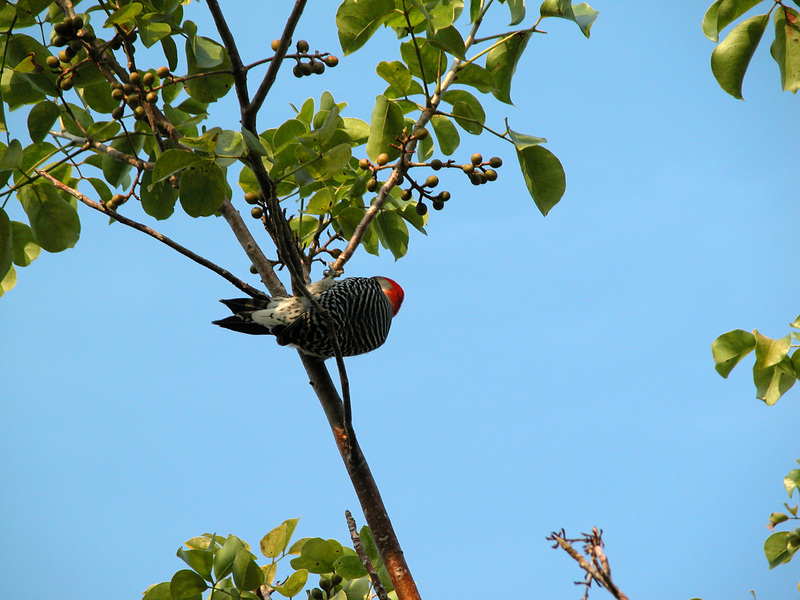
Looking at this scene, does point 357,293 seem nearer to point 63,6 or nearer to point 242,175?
point 242,175

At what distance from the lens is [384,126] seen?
3.14 meters

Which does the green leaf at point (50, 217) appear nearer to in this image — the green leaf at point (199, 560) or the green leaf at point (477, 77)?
the green leaf at point (199, 560)

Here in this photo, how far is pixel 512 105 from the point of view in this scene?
10.6ft

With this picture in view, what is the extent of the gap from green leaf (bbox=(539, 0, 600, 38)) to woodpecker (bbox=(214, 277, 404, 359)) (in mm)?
1954

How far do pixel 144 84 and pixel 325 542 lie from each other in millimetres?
2298

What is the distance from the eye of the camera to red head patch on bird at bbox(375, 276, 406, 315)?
648cm

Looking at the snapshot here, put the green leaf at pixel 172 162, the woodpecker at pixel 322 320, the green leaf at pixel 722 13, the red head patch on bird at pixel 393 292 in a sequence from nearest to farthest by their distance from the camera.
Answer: the green leaf at pixel 172 162 < the green leaf at pixel 722 13 < the woodpecker at pixel 322 320 < the red head patch on bird at pixel 393 292

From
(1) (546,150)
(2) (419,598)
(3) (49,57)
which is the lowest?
(2) (419,598)

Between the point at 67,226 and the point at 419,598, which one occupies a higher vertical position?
the point at 67,226

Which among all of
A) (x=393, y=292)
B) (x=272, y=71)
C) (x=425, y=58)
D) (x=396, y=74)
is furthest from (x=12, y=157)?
(x=393, y=292)

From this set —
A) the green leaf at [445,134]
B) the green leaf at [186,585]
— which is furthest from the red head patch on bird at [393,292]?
the green leaf at [186,585]

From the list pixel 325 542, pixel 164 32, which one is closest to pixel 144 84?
pixel 164 32

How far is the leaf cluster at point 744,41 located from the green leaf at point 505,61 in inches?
30.1

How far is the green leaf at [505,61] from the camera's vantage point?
9.95ft
